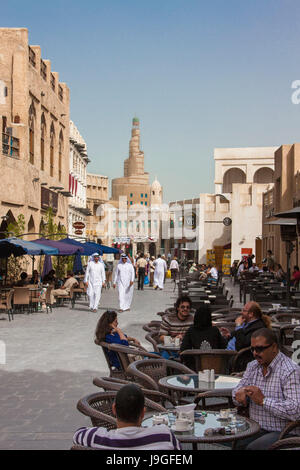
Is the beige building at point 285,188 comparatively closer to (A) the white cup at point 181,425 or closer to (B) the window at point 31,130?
(B) the window at point 31,130

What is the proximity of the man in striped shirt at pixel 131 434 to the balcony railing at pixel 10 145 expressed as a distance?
75.0 feet

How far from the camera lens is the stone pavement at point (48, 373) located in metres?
6.90

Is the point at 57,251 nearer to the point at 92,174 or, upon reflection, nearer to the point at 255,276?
the point at 255,276

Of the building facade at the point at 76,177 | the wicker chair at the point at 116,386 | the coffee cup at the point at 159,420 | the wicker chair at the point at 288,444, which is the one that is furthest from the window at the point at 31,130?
the wicker chair at the point at 288,444

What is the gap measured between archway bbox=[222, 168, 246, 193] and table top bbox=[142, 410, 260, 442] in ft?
217

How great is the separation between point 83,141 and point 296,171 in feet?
86.9

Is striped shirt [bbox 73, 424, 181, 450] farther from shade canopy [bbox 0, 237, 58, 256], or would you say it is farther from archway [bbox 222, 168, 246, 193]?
archway [bbox 222, 168, 246, 193]

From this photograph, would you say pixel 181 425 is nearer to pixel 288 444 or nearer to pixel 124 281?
pixel 288 444

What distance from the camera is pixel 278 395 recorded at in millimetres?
5016

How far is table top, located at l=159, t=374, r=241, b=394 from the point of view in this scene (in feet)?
19.3

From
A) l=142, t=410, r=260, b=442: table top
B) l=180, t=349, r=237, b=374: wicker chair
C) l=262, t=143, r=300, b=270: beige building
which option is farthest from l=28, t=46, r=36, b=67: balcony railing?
l=142, t=410, r=260, b=442: table top

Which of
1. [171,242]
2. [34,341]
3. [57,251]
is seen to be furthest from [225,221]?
[171,242]

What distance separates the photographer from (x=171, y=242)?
389 ft
